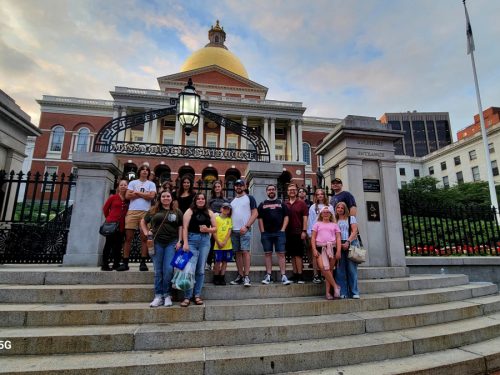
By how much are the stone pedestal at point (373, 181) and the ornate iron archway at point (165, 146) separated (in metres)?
2.14

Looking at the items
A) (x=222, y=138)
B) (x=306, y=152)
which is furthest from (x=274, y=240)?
(x=306, y=152)

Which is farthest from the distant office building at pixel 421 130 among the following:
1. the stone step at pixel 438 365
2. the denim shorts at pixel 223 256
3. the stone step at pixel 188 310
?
the denim shorts at pixel 223 256

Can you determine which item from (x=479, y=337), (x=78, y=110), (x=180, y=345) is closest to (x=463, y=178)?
(x=479, y=337)

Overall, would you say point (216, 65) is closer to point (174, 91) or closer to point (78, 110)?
point (174, 91)

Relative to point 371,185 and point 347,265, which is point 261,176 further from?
point 347,265

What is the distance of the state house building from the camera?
38625 millimetres

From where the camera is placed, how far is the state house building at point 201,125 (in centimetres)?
3862

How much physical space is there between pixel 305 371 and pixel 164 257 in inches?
95.4

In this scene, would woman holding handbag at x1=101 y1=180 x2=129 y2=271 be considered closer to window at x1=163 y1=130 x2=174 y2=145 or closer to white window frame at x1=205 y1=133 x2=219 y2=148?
white window frame at x1=205 y1=133 x2=219 y2=148

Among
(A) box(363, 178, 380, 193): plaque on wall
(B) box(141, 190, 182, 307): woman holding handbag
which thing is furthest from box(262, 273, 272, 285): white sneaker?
(A) box(363, 178, 380, 193): plaque on wall

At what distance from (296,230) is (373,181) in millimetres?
2789

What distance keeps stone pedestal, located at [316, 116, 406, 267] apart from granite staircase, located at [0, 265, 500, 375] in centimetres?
163

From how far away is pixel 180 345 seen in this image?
3.36 metres

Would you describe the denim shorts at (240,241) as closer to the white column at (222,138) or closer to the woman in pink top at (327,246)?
the woman in pink top at (327,246)
